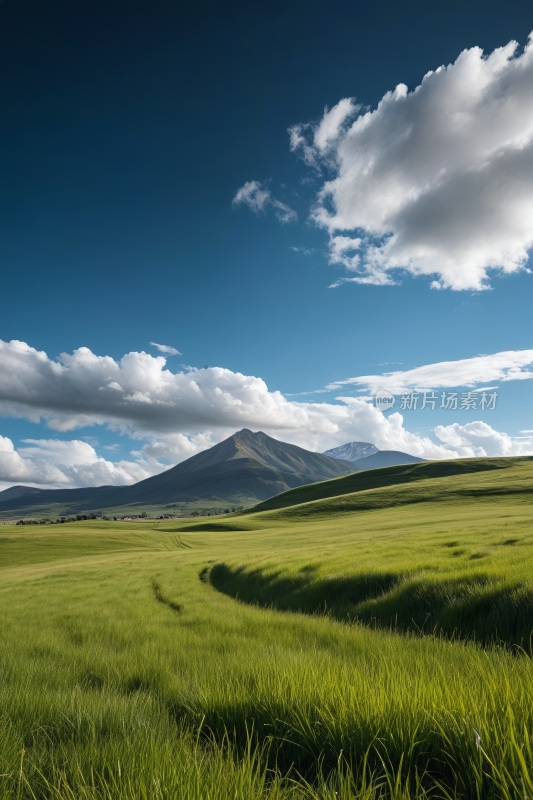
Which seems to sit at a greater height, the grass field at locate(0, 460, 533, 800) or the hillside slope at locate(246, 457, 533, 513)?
the grass field at locate(0, 460, 533, 800)

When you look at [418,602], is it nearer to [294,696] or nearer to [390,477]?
[294,696]

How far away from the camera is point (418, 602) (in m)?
8.65

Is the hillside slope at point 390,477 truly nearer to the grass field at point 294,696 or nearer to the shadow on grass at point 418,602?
the shadow on grass at point 418,602

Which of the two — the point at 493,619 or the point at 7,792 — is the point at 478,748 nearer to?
the point at 7,792

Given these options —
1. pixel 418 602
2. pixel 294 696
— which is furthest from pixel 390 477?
pixel 294 696

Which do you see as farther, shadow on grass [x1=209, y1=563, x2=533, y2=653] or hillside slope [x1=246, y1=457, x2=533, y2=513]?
hillside slope [x1=246, y1=457, x2=533, y2=513]

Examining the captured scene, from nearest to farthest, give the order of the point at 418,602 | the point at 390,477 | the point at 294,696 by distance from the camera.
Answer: the point at 294,696 → the point at 418,602 → the point at 390,477

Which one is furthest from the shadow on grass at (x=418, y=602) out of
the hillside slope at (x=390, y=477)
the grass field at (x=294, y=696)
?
the hillside slope at (x=390, y=477)

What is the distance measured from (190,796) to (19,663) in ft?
16.5

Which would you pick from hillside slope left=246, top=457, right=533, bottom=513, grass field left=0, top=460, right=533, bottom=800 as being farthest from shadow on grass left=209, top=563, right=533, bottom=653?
hillside slope left=246, top=457, right=533, bottom=513

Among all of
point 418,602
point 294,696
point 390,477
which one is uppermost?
point 294,696

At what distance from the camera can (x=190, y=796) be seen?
1.81 meters

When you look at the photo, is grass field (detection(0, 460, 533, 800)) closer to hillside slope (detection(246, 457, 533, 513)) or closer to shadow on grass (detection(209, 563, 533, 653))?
shadow on grass (detection(209, 563, 533, 653))

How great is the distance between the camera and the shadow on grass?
6.56 m
